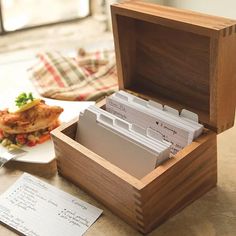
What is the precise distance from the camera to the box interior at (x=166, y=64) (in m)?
0.82

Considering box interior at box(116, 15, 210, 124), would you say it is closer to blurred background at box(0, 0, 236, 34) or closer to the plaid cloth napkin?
the plaid cloth napkin

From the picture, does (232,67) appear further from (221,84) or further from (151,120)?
(151,120)

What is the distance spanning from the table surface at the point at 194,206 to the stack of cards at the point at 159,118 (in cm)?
11

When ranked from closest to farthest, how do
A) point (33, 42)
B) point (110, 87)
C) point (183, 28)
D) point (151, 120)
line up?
point (183, 28) < point (151, 120) < point (110, 87) < point (33, 42)

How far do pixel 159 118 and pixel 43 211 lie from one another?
26cm

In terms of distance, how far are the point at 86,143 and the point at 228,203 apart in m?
0.27

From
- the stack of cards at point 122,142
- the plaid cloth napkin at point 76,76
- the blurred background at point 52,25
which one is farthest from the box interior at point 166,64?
the blurred background at point 52,25

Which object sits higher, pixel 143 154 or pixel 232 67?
pixel 232 67

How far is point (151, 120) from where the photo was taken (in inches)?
32.5

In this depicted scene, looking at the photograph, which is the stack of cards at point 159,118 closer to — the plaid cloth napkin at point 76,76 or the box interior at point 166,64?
the box interior at point 166,64

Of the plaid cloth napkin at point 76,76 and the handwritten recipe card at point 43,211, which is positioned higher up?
the plaid cloth napkin at point 76,76

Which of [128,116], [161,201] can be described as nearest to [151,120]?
[128,116]

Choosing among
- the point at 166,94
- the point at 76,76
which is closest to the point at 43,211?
the point at 166,94

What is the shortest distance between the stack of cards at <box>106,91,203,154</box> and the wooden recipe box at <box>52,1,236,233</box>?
23mm
